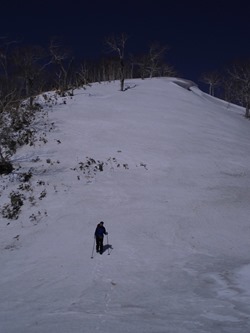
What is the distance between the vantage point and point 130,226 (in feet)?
63.7

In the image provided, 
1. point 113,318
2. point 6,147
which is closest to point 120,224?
point 113,318

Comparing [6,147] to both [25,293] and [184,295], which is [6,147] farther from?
[184,295]

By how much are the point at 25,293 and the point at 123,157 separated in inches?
656

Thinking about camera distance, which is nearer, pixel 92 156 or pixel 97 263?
pixel 97 263

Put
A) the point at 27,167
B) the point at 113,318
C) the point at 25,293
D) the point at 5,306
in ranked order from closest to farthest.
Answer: the point at 113,318 < the point at 5,306 < the point at 25,293 < the point at 27,167

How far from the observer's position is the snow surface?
1044cm

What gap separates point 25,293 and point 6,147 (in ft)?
61.5

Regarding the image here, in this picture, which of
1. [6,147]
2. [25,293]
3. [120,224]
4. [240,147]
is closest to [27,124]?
[6,147]

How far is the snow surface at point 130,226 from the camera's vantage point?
411 inches

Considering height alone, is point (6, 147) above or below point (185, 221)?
above

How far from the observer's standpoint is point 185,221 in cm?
2025

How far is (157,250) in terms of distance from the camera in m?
16.8

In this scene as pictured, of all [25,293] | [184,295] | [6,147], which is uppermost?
[6,147]

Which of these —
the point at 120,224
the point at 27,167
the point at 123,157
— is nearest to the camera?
the point at 120,224
